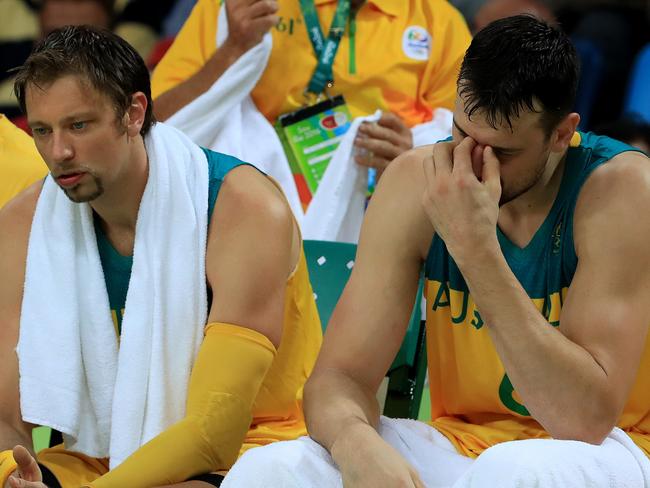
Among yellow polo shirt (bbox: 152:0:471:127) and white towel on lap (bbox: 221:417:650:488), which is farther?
yellow polo shirt (bbox: 152:0:471:127)

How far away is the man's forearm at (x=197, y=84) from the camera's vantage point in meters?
3.61

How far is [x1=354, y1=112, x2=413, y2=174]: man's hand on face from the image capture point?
11.5ft

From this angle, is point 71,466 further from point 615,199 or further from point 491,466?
point 615,199

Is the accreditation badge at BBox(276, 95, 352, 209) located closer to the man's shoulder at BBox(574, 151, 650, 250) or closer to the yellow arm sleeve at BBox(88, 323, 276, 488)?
the yellow arm sleeve at BBox(88, 323, 276, 488)

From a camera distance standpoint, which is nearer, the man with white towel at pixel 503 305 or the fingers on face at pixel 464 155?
the man with white towel at pixel 503 305

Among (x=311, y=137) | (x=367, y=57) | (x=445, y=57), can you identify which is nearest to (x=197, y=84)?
(x=311, y=137)

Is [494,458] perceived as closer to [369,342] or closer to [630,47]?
[369,342]

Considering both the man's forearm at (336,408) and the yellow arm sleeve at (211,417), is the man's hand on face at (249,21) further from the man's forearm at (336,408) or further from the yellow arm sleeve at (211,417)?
the man's forearm at (336,408)

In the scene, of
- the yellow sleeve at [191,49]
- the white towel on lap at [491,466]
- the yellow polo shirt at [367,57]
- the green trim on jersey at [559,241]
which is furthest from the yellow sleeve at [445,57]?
the white towel on lap at [491,466]

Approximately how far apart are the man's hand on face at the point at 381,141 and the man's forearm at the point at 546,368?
146 centimetres

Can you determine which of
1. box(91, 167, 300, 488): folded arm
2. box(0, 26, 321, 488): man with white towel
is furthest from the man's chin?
box(91, 167, 300, 488): folded arm

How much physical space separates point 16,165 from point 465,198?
1.34 metres

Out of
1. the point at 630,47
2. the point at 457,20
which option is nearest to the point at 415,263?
the point at 457,20

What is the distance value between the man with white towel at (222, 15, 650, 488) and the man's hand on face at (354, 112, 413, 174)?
1124mm
